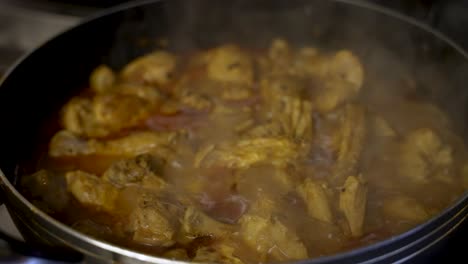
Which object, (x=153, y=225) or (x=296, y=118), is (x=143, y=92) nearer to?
(x=296, y=118)

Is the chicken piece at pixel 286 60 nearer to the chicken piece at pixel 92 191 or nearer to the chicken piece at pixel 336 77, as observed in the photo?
the chicken piece at pixel 336 77

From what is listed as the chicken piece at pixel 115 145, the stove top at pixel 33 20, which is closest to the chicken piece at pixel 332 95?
the chicken piece at pixel 115 145

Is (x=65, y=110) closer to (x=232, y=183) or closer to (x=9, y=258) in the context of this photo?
(x=232, y=183)

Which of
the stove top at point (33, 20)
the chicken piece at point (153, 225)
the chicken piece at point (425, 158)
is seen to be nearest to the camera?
the chicken piece at point (153, 225)

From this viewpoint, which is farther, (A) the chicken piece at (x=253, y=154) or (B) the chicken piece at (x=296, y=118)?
(B) the chicken piece at (x=296, y=118)

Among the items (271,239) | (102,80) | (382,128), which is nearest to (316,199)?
(271,239)

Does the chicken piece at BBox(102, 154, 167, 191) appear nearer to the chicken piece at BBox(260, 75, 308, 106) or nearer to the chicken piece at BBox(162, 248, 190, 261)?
the chicken piece at BBox(162, 248, 190, 261)

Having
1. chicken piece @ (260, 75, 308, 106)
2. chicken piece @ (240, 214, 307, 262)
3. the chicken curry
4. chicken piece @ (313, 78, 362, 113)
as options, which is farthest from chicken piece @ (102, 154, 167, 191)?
chicken piece @ (313, 78, 362, 113)
